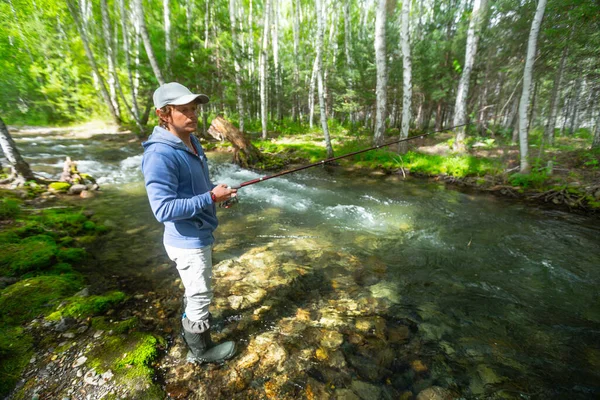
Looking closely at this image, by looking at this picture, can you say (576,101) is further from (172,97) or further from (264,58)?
(172,97)

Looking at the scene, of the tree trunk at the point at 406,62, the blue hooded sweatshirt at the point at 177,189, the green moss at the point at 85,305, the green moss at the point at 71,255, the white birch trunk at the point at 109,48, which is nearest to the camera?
the blue hooded sweatshirt at the point at 177,189

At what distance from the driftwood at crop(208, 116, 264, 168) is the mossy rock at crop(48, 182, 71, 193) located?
672 cm

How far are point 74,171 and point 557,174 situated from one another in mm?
18926

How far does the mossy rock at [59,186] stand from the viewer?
8352 mm

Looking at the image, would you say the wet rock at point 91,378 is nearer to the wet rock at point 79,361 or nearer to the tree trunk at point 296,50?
the wet rock at point 79,361

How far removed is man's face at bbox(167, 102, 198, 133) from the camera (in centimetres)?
221

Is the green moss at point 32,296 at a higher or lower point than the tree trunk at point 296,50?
lower

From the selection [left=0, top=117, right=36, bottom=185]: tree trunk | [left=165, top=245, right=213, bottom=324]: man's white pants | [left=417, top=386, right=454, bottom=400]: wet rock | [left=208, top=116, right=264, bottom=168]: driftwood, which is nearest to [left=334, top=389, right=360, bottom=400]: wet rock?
[left=417, top=386, right=454, bottom=400]: wet rock

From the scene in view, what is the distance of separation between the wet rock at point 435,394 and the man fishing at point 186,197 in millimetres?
2026

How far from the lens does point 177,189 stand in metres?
2.24

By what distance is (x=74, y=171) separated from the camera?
9.83m

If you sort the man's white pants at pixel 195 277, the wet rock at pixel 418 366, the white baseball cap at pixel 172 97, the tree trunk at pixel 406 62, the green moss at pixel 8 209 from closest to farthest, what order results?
1. the white baseball cap at pixel 172 97
2. the man's white pants at pixel 195 277
3. the wet rock at pixel 418 366
4. the green moss at pixel 8 209
5. the tree trunk at pixel 406 62

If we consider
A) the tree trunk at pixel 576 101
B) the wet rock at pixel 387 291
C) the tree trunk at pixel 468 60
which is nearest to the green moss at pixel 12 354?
the wet rock at pixel 387 291

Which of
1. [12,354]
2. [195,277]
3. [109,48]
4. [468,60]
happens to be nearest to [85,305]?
[12,354]
